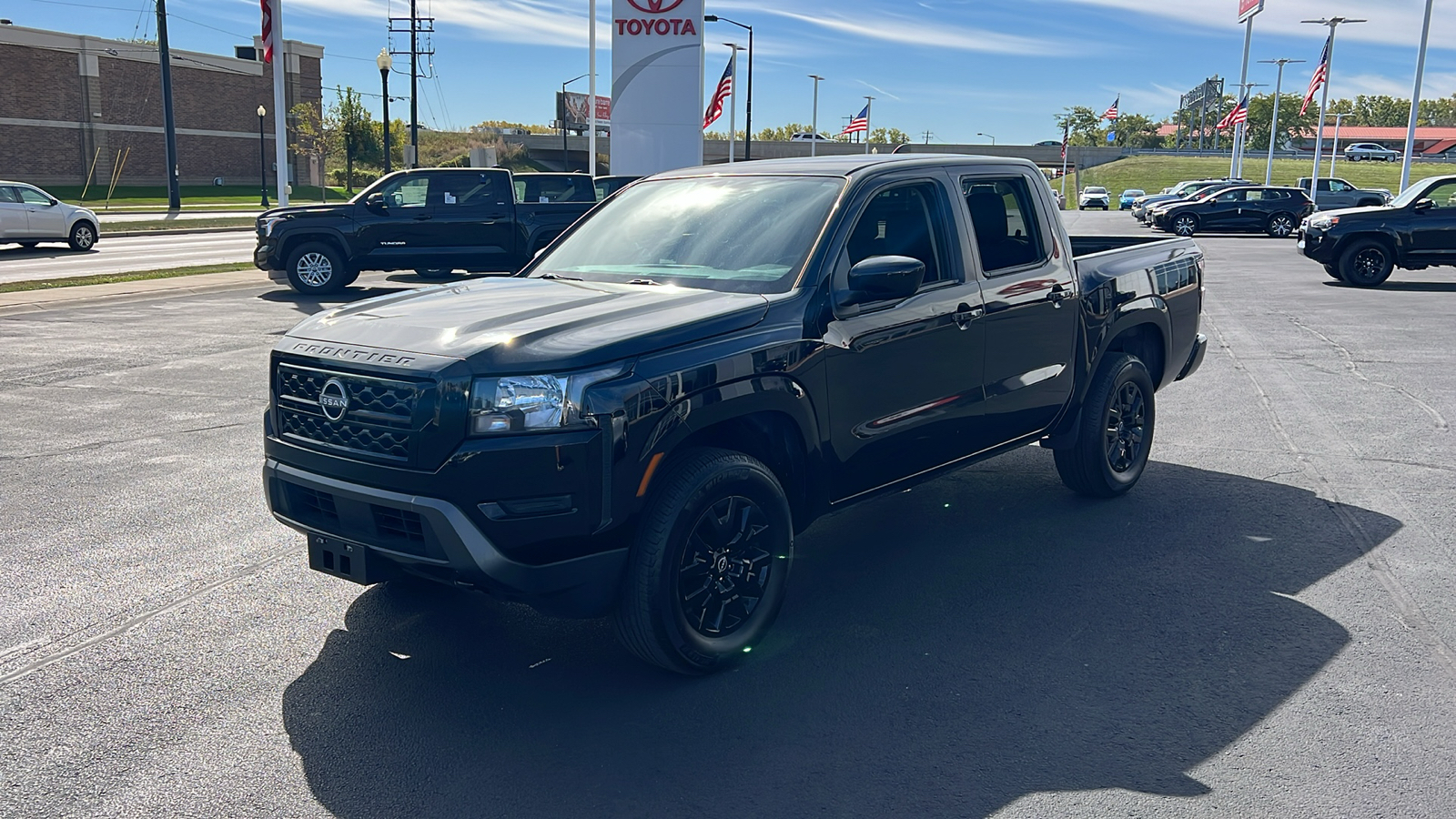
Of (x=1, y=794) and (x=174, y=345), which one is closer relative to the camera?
(x=1, y=794)

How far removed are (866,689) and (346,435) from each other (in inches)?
79.3

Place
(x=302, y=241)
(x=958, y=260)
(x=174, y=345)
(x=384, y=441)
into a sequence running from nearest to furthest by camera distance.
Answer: (x=384, y=441) < (x=958, y=260) < (x=174, y=345) < (x=302, y=241)

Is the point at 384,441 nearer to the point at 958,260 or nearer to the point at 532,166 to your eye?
the point at 958,260

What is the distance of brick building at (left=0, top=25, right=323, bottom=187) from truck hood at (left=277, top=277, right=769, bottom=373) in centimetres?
6803

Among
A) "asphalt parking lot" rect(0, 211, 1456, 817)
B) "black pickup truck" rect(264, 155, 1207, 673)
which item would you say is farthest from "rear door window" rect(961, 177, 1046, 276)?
"asphalt parking lot" rect(0, 211, 1456, 817)

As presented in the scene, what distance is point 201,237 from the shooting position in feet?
108

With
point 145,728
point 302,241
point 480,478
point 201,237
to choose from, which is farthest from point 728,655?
point 201,237

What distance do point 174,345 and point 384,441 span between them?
30.9 ft

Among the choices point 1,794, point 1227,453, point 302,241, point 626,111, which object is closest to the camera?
point 1,794

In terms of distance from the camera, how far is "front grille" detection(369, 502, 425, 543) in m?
3.80

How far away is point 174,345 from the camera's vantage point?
12.1 meters

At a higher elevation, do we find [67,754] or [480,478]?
[480,478]

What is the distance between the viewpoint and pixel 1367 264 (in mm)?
19844

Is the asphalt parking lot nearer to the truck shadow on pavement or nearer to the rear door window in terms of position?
the truck shadow on pavement
